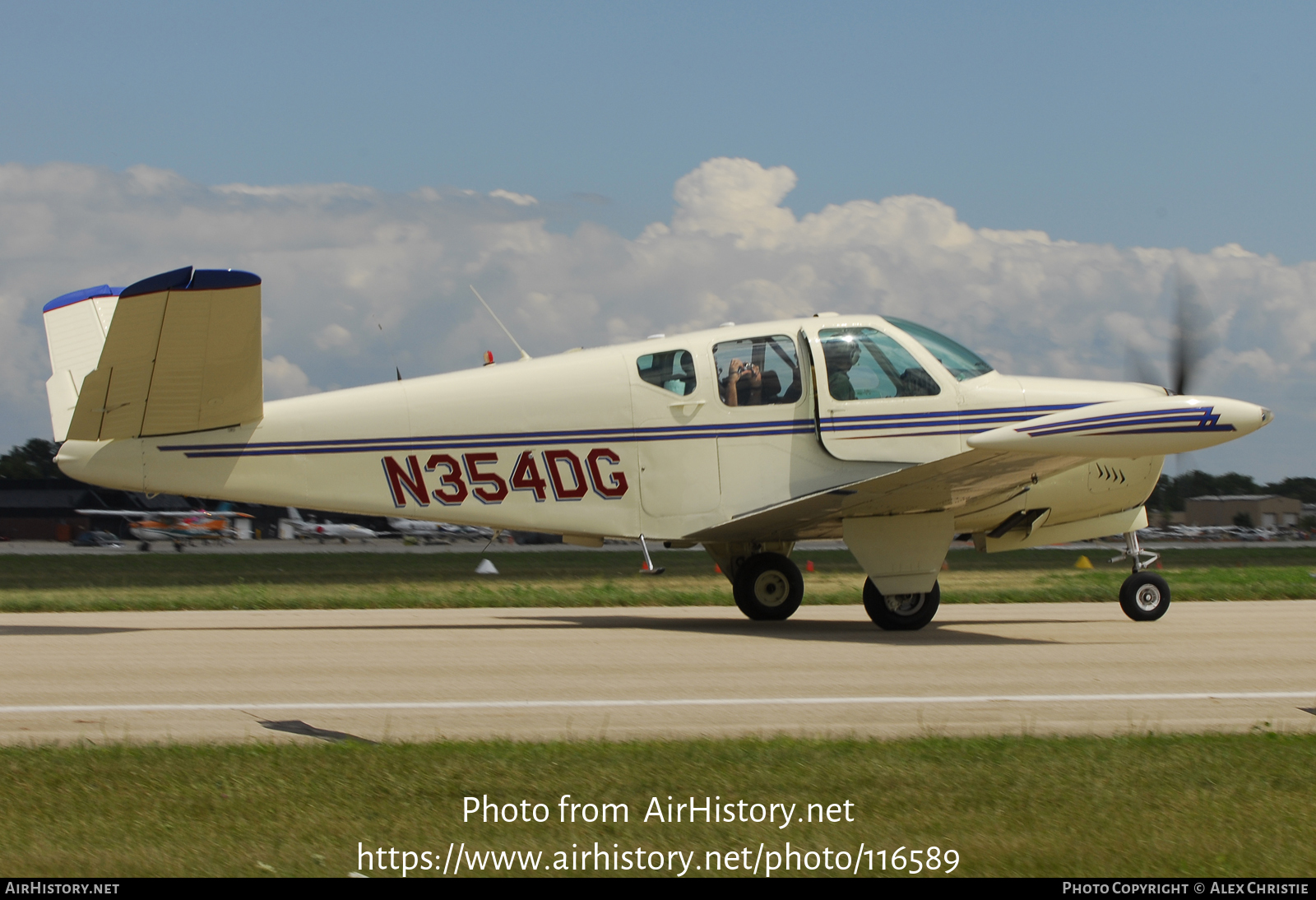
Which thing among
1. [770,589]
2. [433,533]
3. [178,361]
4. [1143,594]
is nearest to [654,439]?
[770,589]

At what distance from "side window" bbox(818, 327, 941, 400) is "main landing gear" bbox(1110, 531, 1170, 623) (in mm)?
3089

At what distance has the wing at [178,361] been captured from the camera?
9.73 meters

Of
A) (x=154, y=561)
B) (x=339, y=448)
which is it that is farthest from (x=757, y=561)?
(x=154, y=561)

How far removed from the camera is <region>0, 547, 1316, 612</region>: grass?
15141mm

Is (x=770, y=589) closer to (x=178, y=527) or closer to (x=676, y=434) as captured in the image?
(x=676, y=434)

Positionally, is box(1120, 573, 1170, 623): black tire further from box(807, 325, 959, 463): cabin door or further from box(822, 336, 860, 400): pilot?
box(822, 336, 860, 400): pilot

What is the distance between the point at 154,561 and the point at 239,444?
29.8 m

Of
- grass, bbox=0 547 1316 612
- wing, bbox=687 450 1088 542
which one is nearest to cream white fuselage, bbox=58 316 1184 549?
wing, bbox=687 450 1088 542

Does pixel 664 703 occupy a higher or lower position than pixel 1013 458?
lower

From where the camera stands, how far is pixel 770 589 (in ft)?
40.4

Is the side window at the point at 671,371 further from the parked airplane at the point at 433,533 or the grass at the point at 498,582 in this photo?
the parked airplane at the point at 433,533

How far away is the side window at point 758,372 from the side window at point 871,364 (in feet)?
1.30

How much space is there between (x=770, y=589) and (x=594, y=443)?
277 centimetres
